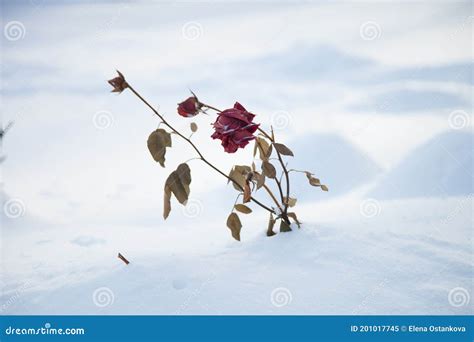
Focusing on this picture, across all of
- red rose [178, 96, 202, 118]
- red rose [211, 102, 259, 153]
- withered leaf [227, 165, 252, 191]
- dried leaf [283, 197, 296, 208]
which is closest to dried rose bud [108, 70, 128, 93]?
red rose [178, 96, 202, 118]

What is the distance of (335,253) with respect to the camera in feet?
4.70

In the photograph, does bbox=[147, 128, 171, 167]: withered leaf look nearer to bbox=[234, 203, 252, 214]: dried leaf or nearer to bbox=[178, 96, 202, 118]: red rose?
bbox=[178, 96, 202, 118]: red rose

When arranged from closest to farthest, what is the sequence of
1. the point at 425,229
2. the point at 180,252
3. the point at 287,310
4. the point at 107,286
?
the point at 287,310, the point at 107,286, the point at 180,252, the point at 425,229

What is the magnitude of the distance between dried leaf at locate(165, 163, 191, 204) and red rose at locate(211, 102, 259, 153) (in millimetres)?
145

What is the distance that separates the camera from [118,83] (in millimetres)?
1200

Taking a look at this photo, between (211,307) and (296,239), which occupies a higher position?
(296,239)

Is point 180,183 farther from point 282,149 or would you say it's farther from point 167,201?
point 282,149

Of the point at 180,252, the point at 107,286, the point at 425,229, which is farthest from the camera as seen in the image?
the point at 425,229

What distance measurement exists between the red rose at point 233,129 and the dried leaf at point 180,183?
0.48 ft

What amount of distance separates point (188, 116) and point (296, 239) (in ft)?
1.80

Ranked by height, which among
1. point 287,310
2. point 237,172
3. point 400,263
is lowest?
point 287,310

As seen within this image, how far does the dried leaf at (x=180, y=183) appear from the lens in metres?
1.31

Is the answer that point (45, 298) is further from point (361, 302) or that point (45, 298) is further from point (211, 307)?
point (361, 302)

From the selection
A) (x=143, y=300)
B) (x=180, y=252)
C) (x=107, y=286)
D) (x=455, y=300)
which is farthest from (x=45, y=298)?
(x=455, y=300)
